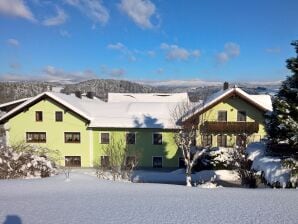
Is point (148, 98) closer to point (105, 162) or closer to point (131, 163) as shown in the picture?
point (105, 162)

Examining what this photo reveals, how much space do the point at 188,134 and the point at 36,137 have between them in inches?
689

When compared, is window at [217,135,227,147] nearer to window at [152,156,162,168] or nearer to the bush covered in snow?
window at [152,156,162,168]

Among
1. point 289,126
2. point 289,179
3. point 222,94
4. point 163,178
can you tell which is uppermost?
point 222,94

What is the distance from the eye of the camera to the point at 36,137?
32.3m

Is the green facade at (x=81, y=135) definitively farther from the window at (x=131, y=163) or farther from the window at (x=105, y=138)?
the window at (x=131, y=163)

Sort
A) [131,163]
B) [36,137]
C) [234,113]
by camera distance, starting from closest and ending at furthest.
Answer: [131,163]
[234,113]
[36,137]

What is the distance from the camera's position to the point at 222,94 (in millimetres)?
29000

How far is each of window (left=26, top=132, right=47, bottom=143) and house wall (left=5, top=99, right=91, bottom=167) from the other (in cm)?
29

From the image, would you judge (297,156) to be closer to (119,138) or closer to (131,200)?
(131,200)

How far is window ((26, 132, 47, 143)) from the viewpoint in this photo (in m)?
32.3

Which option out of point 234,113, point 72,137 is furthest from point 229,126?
point 72,137

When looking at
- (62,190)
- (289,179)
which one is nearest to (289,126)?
(289,179)

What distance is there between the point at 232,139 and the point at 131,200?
21746mm

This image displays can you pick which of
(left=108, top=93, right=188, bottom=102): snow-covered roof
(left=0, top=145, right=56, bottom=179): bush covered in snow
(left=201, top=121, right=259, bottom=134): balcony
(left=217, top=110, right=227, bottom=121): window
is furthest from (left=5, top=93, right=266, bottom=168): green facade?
(left=0, top=145, right=56, bottom=179): bush covered in snow
